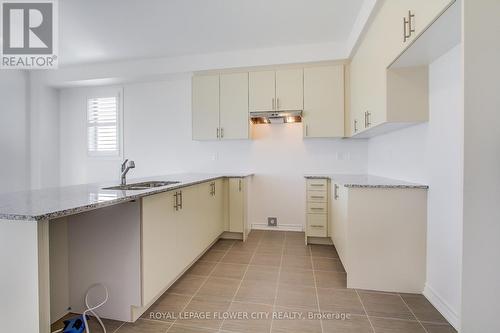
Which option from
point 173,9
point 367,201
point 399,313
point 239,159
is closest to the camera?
point 399,313

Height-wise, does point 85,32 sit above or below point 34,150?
above

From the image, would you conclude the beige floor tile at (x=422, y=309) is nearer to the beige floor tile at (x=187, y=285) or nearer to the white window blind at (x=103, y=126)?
the beige floor tile at (x=187, y=285)

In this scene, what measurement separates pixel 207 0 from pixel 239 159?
217 cm

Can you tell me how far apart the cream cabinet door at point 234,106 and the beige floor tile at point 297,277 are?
188 centimetres

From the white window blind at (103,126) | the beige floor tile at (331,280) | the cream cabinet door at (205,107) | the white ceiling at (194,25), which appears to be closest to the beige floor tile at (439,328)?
the beige floor tile at (331,280)

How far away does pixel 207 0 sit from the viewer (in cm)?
231

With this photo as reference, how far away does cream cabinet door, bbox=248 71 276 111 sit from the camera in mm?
3330

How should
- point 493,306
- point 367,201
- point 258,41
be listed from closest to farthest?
1. point 493,306
2. point 367,201
3. point 258,41

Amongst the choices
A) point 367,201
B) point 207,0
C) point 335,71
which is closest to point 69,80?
point 207,0

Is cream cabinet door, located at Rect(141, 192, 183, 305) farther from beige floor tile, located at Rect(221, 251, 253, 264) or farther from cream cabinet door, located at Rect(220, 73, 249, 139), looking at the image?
cream cabinet door, located at Rect(220, 73, 249, 139)

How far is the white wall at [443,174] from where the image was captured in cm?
155

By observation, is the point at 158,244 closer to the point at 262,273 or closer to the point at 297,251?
the point at 262,273

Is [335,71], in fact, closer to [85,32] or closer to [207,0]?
[207,0]

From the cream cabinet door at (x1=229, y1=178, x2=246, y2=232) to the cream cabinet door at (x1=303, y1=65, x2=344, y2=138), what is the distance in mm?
1171
